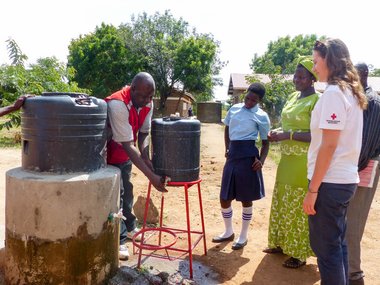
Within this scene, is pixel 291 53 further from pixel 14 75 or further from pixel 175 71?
pixel 14 75

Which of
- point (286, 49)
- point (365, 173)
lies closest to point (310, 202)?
point (365, 173)

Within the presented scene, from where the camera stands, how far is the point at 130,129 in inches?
121

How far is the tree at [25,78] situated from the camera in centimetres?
1119

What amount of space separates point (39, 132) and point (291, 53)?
133 ft

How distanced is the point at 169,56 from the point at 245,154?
67.6 ft

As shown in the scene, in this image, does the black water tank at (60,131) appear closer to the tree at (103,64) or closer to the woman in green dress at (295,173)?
the woman in green dress at (295,173)

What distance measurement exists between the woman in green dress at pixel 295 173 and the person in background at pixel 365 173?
451 mm

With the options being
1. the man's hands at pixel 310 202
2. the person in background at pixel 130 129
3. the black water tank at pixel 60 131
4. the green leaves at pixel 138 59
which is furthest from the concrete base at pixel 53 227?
the green leaves at pixel 138 59

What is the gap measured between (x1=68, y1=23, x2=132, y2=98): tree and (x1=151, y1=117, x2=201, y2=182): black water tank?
20.0 m

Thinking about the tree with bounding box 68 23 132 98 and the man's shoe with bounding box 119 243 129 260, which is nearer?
the man's shoe with bounding box 119 243 129 260

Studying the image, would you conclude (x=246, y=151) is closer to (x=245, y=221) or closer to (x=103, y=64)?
(x=245, y=221)

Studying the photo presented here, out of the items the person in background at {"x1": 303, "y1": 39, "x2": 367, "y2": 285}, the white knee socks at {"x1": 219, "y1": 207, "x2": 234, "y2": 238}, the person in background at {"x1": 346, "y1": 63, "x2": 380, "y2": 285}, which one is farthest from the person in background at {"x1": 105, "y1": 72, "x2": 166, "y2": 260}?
the person in background at {"x1": 346, "y1": 63, "x2": 380, "y2": 285}

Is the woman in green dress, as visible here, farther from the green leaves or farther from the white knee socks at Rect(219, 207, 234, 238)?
the green leaves

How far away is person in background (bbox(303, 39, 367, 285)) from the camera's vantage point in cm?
213
